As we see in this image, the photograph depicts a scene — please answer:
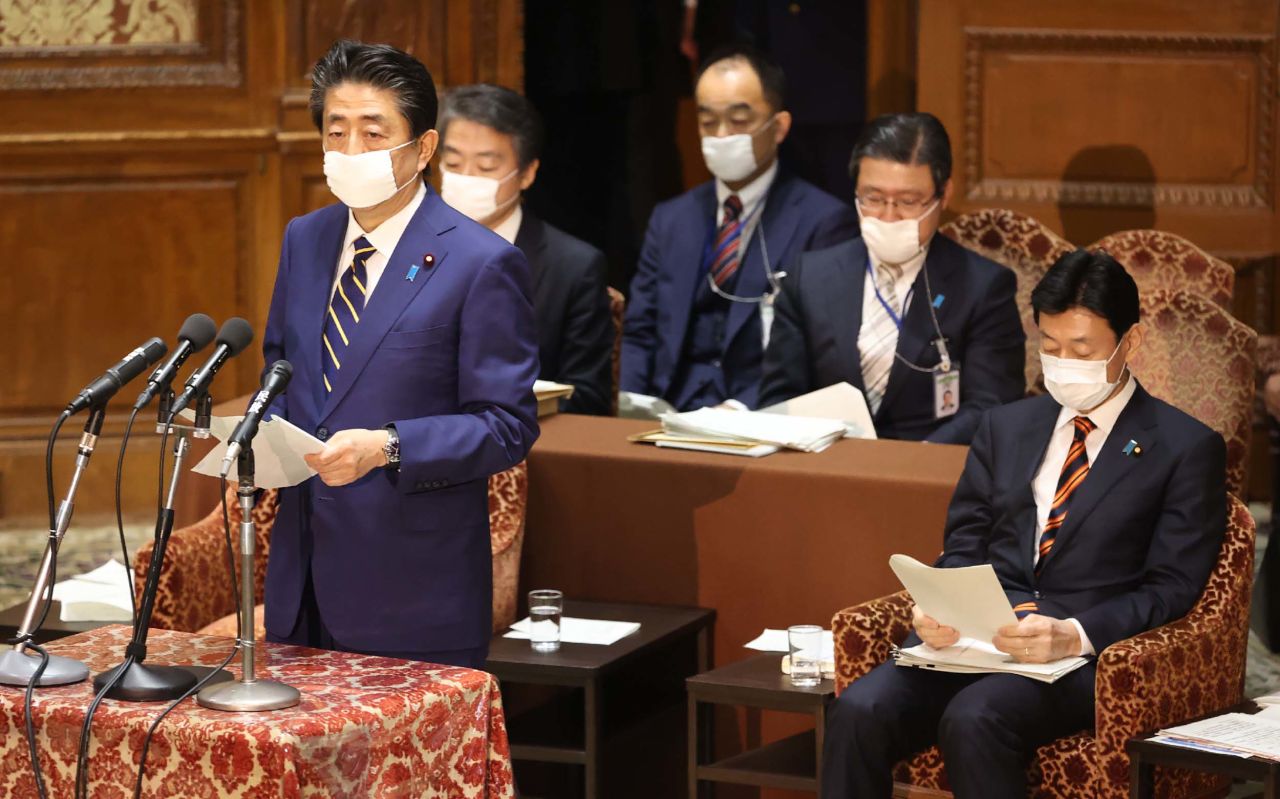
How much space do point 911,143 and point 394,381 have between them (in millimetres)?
2206

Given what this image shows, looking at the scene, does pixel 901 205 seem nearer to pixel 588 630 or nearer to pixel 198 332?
pixel 588 630

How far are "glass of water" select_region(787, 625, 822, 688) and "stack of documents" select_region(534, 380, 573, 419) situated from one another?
1049 millimetres

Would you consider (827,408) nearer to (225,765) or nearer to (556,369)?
(556,369)

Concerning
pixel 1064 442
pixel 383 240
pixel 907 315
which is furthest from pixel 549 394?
pixel 383 240

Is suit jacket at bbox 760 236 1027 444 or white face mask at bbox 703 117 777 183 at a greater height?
white face mask at bbox 703 117 777 183

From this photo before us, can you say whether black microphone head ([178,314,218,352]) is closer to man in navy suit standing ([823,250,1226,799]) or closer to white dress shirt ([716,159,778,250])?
man in navy suit standing ([823,250,1226,799])

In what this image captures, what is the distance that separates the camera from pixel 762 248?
5.35m

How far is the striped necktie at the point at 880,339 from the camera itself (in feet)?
15.3

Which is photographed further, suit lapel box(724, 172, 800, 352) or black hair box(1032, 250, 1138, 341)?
suit lapel box(724, 172, 800, 352)

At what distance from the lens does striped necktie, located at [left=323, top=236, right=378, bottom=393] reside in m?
2.86

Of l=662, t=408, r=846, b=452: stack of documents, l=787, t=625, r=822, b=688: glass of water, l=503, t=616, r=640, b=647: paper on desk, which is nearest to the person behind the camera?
l=787, t=625, r=822, b=688: glass of water

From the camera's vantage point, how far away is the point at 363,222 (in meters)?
2.91

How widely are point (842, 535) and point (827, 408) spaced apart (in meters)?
0.61

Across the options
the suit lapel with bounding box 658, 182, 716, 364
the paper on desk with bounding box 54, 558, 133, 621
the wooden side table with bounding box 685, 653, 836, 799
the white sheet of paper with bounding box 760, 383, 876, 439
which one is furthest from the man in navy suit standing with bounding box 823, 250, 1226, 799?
the suit lapel with bounding box 658, 182, 716, 364
